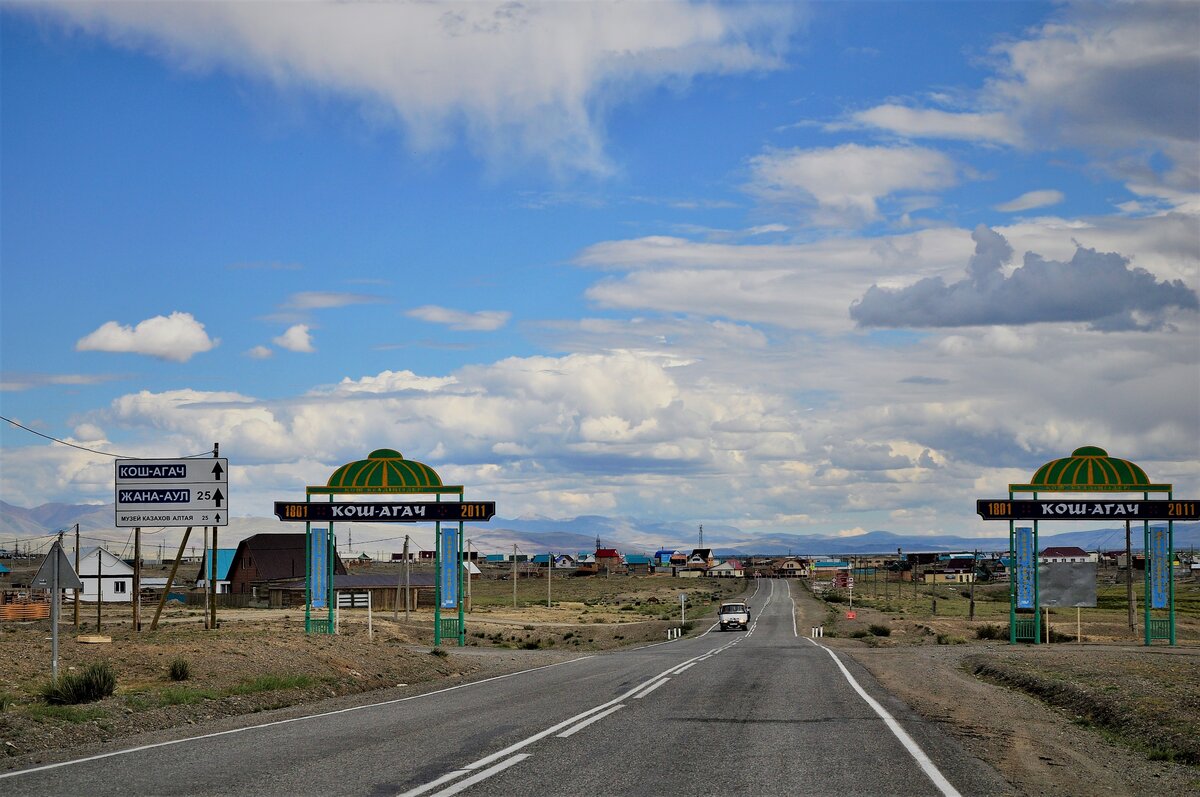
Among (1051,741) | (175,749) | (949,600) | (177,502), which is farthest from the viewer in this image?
(949,600)

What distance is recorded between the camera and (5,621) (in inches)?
2559


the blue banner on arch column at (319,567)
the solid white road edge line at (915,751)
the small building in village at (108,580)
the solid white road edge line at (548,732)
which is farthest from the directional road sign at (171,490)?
the small building in village at (108,580)

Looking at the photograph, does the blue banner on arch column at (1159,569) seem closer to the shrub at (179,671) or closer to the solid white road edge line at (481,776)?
the shrub at (179,671)

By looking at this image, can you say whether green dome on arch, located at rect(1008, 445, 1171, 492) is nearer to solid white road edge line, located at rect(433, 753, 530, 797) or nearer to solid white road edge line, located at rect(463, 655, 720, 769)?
solid white road edge line, located at rect(463, 655, 720, 769)

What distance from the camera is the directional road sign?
3850 cm

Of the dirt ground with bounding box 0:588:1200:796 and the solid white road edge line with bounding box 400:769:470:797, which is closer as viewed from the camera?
the solid white road edge line with bounding box 400:769:470:797

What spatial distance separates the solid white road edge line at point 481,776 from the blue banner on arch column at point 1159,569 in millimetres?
37737

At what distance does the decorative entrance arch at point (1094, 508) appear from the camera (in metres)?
42.9

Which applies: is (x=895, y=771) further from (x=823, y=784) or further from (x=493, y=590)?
(x=493, y=590)

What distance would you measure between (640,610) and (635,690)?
85.1 metres

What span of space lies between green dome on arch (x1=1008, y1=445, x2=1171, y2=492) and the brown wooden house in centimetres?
7307

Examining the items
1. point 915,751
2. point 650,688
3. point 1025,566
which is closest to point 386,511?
point 650,688

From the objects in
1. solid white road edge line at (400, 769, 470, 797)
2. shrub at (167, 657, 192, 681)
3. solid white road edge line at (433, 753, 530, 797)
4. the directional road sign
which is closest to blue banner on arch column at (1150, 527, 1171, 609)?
the directional road sign

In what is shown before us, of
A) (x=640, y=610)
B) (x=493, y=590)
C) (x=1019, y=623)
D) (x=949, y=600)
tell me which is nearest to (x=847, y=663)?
(x=1019, y=623)
